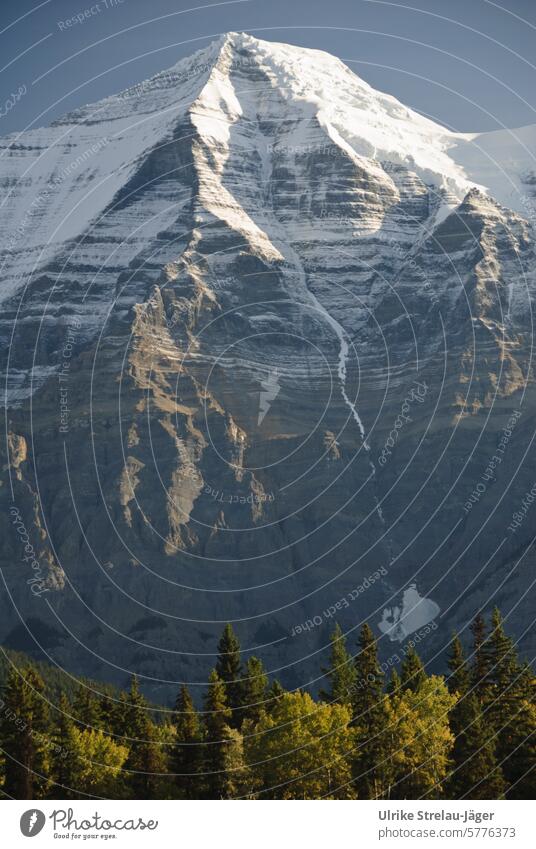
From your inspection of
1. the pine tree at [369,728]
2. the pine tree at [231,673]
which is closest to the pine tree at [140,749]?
the pine tree at [231,673]

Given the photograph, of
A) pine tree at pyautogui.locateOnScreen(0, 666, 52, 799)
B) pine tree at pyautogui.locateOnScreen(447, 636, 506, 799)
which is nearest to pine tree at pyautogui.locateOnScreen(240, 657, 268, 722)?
pine tree at pyautogui.locateOnScreen(447, 636, 506, 799)

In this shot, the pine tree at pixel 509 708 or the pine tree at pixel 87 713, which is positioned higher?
the pine tree at pixel 87 713

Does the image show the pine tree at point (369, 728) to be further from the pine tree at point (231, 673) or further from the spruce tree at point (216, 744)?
the spruce tree at point (216, 744)

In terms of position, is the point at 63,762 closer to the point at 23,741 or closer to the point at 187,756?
the point at 23,741

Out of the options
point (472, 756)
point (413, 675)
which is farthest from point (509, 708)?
point (413, 675)

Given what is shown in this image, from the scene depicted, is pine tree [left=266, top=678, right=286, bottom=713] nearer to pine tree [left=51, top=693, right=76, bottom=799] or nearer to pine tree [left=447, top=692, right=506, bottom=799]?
pine tree [left=447, top=692, right=506, bottom=799]
